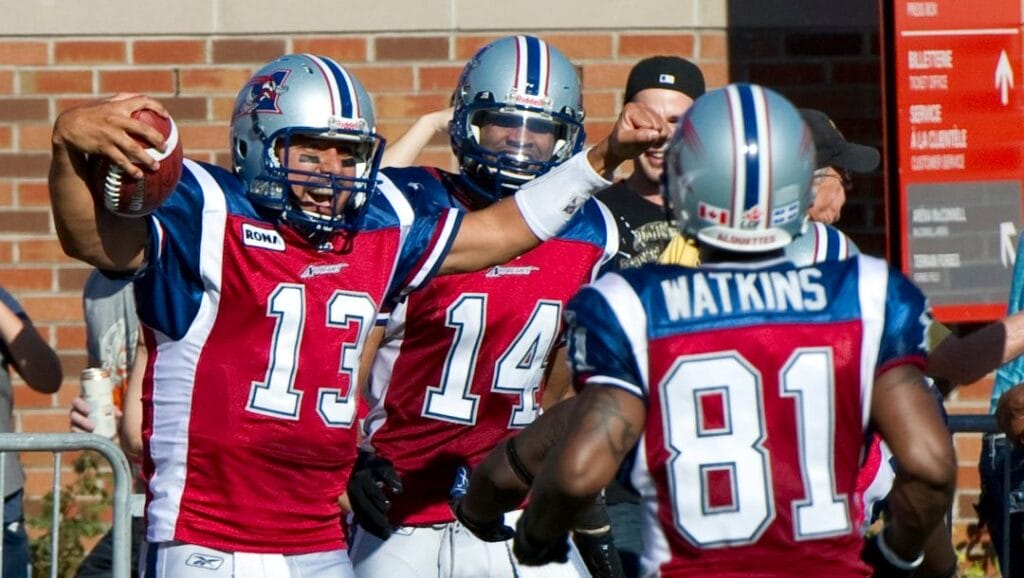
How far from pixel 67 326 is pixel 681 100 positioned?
279 cm

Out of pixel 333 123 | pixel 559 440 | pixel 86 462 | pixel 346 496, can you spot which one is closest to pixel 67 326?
pixel 86 462

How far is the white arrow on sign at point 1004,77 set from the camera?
22.7 feet

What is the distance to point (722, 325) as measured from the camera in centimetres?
326

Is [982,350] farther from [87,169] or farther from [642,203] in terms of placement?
[87,169]

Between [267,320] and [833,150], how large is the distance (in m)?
2.16

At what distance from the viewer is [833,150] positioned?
559cm

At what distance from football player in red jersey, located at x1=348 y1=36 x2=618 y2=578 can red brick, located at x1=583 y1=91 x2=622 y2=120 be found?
2.20 metres

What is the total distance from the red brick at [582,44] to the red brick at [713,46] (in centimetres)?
38

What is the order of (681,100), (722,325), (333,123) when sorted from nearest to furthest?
(722,325), (333,123), (681,100)

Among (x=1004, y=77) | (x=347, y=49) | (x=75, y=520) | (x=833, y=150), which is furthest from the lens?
(x=347, y=49)

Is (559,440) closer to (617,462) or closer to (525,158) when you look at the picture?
(617,462)

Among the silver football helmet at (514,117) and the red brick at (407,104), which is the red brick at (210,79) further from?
the silver football helmet at (514,117)

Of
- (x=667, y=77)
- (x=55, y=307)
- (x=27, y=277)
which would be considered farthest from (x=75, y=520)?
(x=667, y=77)

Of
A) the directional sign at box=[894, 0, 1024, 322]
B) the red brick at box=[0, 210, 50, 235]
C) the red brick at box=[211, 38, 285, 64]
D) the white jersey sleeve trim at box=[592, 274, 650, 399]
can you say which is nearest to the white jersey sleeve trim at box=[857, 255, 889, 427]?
the white jersey sleeve trim at box=[592, 274, 650, 399]
